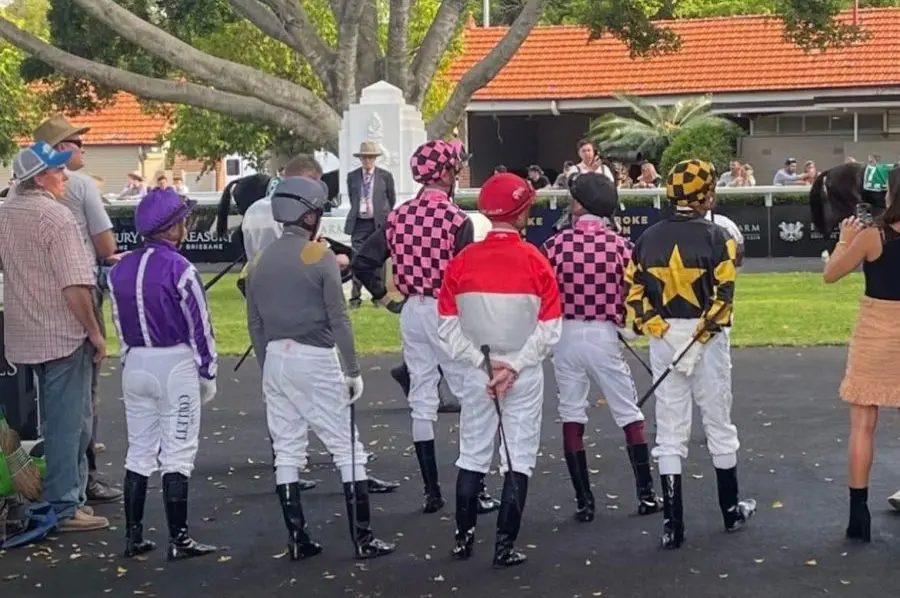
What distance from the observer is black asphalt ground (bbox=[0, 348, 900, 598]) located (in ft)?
21.8

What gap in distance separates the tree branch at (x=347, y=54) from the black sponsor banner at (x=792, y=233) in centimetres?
815

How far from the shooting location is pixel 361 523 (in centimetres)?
718

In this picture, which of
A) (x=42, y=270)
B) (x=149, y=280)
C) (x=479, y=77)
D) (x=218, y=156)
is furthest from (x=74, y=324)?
(x=218, y=156)

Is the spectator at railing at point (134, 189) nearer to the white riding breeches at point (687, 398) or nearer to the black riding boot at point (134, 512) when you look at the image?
the black riding boot at point (134, 512)

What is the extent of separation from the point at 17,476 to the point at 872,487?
4.72m

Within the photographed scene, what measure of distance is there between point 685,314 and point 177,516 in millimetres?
2708

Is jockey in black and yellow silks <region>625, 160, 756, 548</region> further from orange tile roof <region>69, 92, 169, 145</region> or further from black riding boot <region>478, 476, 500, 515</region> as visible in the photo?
orange tile roof <region>69, 92, 169, 145</region>

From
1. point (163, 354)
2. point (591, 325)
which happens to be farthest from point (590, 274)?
point (163, 354)

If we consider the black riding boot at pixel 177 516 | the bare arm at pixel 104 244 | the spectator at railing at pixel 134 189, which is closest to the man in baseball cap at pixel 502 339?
the black riding boot at pixel 177 516

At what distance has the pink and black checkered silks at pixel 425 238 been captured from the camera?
801 centimetres

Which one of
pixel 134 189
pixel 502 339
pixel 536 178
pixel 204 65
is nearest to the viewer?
pixel 502 339

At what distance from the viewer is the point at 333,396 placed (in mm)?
7168

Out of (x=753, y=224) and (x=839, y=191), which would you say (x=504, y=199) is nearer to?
(x=839, y=191)

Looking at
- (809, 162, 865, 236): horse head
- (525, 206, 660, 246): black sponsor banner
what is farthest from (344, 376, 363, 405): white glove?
(525, 206, 660, 246): black sponsor banner
